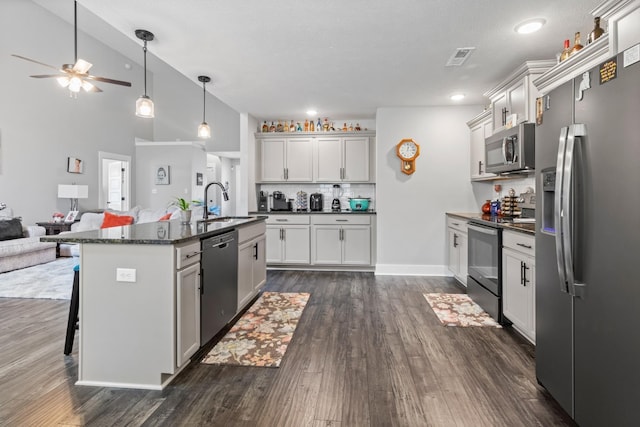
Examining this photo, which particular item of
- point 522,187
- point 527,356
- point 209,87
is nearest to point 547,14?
point 522,187

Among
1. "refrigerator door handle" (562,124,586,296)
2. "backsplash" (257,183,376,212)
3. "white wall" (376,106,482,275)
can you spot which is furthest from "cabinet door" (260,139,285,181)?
"refrigerator door handle" (562,124,586,296)

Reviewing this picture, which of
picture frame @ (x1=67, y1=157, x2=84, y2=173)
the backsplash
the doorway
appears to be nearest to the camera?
the backsplash

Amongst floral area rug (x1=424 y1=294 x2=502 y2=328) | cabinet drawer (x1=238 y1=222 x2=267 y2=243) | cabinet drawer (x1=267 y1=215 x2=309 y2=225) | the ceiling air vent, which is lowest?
floral area rug (x1=424 y1=294 x2=502 y2=328)

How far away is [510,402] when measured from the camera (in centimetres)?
199

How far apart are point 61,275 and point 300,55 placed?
14.8 ft

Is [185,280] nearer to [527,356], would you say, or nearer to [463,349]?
[463,349]

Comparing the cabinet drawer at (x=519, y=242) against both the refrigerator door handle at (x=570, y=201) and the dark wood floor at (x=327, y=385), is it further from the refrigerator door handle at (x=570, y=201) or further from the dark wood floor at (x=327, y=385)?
the refrigerator door handle at (x=570, y=201)

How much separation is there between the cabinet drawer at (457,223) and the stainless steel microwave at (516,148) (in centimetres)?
85

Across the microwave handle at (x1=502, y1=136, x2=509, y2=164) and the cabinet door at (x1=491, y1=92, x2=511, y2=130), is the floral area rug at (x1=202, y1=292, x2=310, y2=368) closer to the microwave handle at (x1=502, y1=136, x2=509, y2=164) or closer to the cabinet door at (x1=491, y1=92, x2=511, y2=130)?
the microwave handle at (x1=502, y1=136, x2=509, y2=164)

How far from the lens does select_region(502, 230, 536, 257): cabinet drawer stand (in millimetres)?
2637

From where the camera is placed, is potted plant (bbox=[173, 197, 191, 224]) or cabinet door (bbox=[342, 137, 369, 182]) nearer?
potted plant (bbox=[173, 197, 191, 224])

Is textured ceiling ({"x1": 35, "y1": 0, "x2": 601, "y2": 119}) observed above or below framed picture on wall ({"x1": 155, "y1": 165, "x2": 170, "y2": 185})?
above

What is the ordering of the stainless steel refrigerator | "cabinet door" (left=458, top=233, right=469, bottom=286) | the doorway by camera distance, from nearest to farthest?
the stainless steel refrigerator → "cabinet door" (left=458, top=233, right=469, bottom=286) → the doorway

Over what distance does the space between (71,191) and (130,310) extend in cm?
632
